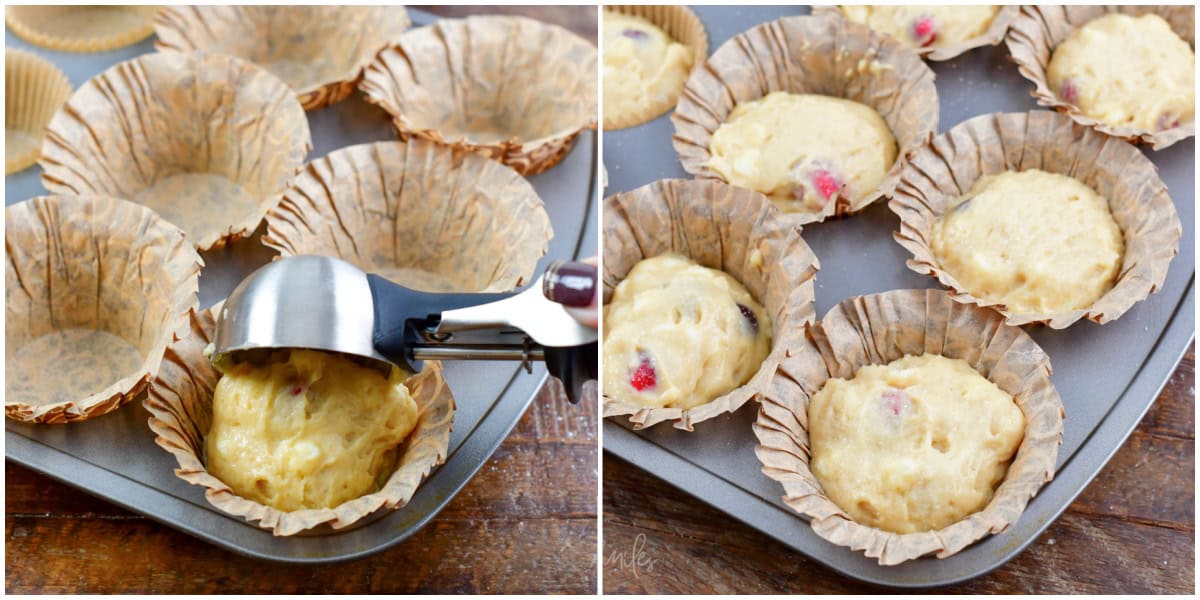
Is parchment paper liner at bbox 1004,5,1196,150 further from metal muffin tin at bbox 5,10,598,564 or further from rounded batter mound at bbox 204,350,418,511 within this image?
rounded batter mound at bbox 204,350,418,511

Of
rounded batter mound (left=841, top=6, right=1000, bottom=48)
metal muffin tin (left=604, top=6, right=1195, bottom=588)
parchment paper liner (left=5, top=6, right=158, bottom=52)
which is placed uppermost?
parchment paper liner (left=5, top=6, right=158, bottom=52)

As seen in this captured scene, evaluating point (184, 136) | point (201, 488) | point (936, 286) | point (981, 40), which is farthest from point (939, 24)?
point (201, 488)

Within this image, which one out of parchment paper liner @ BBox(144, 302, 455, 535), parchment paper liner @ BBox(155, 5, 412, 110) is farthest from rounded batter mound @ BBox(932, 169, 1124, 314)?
parchment paper liner @ BBox(155, 5, 412, 110)

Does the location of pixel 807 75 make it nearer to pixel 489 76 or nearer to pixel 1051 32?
pixel 1051 32

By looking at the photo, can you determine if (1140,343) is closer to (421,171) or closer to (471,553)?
(471,553)

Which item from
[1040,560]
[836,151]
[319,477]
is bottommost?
[1040,560]

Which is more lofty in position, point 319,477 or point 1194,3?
point 1194,3

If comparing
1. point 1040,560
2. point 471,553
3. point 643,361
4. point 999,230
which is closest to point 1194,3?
point 999,230
